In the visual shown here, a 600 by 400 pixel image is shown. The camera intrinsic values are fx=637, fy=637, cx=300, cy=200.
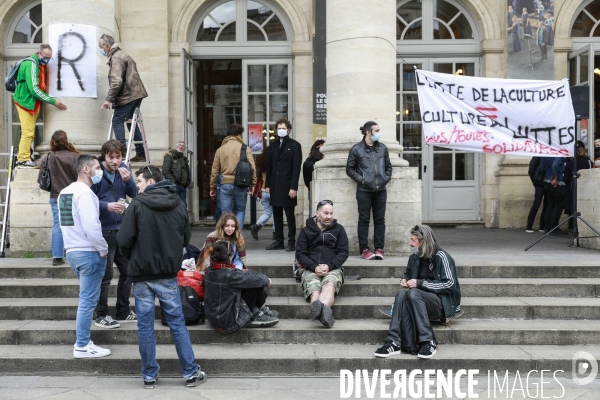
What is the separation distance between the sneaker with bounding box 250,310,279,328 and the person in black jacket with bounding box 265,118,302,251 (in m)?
2.80

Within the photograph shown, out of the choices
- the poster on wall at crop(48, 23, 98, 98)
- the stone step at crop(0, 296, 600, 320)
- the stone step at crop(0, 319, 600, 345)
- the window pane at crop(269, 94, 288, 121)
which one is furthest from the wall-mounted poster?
the stone step at crop(0, 319, 600, 345)

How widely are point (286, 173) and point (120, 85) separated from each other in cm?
273

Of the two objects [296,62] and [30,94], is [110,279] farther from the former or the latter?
[296,62]

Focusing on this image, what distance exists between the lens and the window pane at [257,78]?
1366cm

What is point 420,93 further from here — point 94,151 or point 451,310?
point 94,151

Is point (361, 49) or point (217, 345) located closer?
point (217, 345)

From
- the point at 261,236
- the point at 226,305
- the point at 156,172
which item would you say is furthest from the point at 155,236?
the point at 261,236

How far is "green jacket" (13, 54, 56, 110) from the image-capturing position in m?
9.24

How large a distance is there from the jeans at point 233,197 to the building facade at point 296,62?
11.1ft

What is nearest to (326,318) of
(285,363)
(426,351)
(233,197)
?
(285,363)

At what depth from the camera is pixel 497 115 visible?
9.42m

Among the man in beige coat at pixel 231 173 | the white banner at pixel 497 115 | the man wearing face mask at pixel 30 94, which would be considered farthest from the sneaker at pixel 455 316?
the man wearing face mask at pixel 30 94

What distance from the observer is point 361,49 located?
30.1 feet

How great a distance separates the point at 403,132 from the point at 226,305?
27.1 feet
